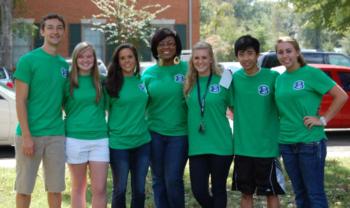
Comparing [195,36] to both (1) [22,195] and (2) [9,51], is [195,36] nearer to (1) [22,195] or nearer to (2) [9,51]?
(2) [9,51]

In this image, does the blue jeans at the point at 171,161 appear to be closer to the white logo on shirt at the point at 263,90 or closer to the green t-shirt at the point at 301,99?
the white logo on shirt at the point at 263,90

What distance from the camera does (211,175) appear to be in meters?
5.29

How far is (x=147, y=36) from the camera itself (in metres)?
27.3

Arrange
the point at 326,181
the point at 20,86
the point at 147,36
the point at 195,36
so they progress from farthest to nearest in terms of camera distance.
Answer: the point at 195,36 → the point at 147,36 → the point at 326,181 → the point at 20,86

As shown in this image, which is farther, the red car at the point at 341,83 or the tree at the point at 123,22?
the tree at the point at 123,22


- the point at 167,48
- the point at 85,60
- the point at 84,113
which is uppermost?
the point at 167,48

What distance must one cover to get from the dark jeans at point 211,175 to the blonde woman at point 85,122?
84cm

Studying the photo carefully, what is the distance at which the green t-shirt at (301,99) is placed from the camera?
16.0ft

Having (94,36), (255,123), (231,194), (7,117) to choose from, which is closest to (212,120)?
(255,123)

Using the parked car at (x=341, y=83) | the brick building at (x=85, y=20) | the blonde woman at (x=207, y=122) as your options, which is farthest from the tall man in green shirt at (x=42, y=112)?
the brick building at (x=85, y=20)

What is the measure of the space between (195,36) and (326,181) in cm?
2181

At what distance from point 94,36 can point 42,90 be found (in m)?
23.5

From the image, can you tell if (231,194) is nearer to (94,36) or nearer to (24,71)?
(24,71)

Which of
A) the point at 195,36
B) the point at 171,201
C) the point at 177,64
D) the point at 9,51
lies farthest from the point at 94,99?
the point at 195,36
